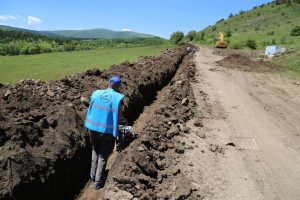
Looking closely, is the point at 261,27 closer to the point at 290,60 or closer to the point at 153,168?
the point at 290,60

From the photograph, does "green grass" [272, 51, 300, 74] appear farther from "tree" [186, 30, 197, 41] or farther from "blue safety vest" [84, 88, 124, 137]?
"tree" [186, 30, 197, 41]

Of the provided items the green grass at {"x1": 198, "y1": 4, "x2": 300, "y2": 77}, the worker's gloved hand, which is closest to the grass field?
the worker's gloved hand

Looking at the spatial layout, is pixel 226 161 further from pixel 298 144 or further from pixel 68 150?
pixel 68 150

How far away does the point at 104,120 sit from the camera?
22.2 feet

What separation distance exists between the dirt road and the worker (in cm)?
197

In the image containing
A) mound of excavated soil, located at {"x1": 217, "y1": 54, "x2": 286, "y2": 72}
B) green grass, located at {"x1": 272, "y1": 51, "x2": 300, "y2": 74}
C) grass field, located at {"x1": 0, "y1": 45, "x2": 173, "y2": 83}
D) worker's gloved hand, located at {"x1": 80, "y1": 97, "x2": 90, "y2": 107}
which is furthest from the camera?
green grass, located at {"x1": 272, "y1": 51, "x2": 300, "y2": 74}

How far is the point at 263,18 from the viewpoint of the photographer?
280ft

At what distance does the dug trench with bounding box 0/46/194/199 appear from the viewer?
6.11 m

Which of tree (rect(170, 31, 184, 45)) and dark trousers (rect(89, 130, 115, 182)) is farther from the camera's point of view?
tree (rect(170, 31, 184, 45))

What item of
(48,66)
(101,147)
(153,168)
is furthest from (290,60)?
(101,147)

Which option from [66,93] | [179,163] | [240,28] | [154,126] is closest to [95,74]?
[66,93]

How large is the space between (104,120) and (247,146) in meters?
4.67

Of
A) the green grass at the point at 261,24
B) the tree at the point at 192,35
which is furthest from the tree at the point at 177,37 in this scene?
the tree at the point at 192,35

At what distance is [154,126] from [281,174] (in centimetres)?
317
